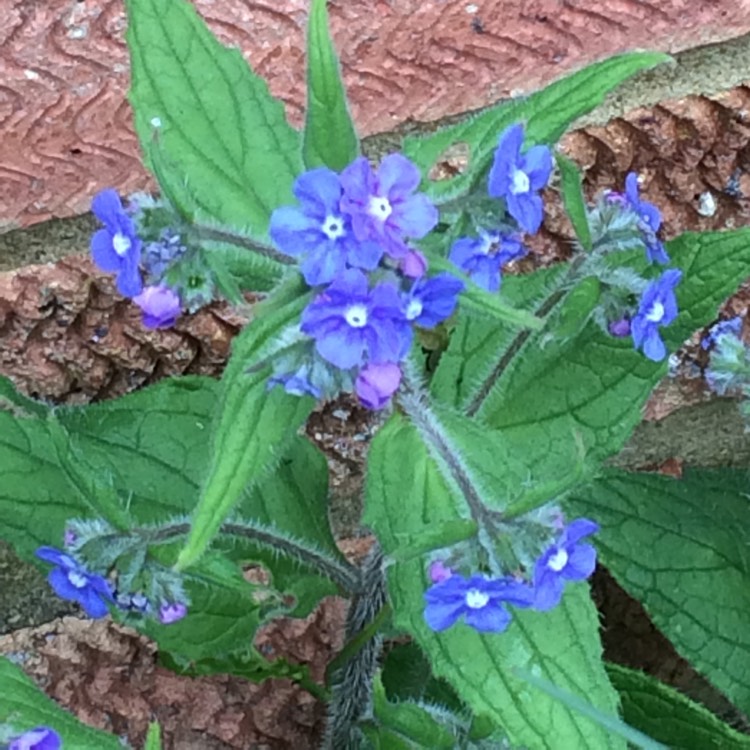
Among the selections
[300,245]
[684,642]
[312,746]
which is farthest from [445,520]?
[312,746]

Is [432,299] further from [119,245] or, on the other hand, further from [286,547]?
[286,547]

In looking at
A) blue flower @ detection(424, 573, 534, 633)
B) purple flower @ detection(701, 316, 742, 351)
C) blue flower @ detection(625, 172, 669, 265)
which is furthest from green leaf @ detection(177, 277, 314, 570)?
purple flower @ detection(701, 316, 742, 351)

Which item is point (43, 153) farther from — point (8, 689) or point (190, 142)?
point (8, 689)

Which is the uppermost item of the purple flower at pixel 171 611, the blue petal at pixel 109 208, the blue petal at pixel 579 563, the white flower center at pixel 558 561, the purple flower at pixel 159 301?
the blue petal at pixel 109 208

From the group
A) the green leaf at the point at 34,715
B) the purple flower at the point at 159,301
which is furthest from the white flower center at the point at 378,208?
the green leaf at the point at 34,715

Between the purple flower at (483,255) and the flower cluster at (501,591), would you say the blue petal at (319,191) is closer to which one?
the purple flower at (483,255)

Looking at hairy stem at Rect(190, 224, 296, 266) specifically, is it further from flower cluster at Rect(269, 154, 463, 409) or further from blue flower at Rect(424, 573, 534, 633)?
blue flower at Rect(424, 573, 534, 633)
